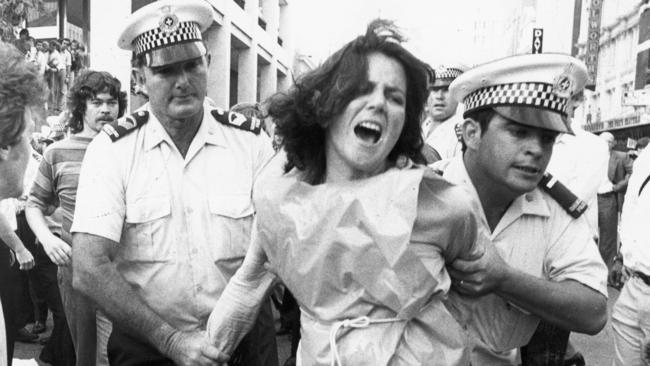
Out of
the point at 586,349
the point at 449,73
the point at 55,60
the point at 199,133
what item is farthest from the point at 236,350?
the point at 55,60

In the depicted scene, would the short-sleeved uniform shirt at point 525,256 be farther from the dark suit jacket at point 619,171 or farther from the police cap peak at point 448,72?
the dark suit jacket at point 619,171

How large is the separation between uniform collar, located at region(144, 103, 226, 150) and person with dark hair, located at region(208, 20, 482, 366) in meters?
0.70

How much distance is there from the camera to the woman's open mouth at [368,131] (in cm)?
175

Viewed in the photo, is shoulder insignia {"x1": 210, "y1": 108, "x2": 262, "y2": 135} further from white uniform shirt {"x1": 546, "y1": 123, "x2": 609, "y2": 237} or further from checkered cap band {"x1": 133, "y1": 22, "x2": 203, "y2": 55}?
white uniform shirt {"x1": 546, "y1": 123, "x2": 609, "y2": 237}

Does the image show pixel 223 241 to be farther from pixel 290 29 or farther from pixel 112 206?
pixel 290 29

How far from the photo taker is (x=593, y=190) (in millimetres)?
3639

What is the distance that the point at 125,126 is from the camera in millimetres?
2498

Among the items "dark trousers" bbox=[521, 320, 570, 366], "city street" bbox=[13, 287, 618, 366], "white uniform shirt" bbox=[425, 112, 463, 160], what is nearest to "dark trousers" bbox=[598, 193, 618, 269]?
"city street" bbox=[13, 287, 618, 366]

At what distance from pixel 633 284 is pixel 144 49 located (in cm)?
266

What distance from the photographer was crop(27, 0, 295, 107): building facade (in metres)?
11.3

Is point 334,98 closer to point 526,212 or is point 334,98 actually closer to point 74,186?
point 526,212

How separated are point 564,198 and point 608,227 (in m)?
7.21

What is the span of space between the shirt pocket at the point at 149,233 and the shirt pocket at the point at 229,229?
0.55 feet

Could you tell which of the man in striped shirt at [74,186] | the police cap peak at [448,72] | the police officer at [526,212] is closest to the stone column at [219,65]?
the man in striped shirt at [74,186]
